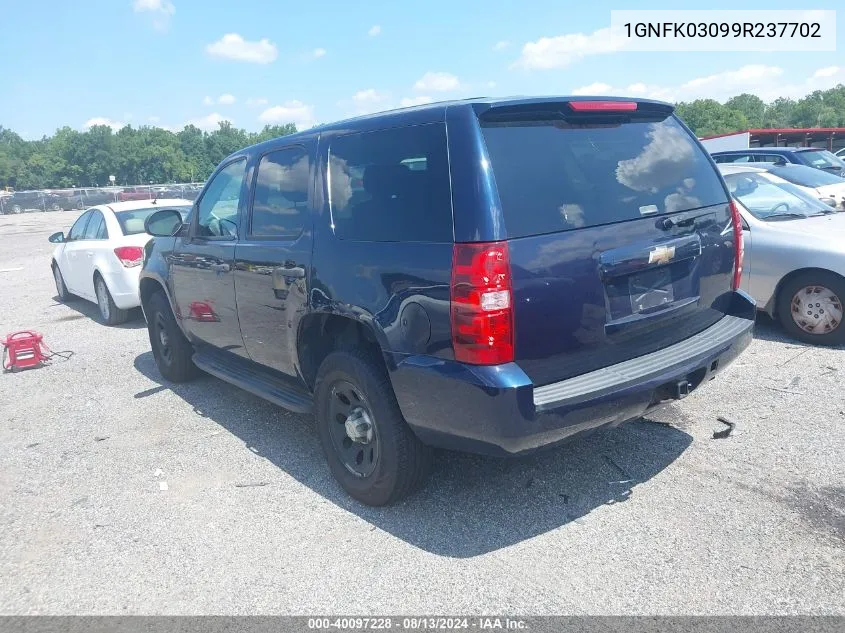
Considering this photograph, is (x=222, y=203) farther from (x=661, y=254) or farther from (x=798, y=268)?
(x=798, y=268)

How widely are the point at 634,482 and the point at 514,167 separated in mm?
1959

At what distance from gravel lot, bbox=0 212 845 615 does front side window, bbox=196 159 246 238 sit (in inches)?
58.8

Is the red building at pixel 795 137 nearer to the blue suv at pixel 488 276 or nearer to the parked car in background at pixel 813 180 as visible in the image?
the parked car in background at pixel 813 180

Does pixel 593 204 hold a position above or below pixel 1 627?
above

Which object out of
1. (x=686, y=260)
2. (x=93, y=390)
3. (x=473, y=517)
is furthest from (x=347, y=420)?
(x=93, y=390)

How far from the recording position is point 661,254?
10.9 feet

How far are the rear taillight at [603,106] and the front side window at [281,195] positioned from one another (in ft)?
5.37

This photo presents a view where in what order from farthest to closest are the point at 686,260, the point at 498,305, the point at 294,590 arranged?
the point at 686,260 < the point at 294,590 < the point at 498,305

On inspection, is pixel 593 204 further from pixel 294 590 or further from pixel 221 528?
pixel 221 528

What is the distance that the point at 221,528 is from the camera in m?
3.62

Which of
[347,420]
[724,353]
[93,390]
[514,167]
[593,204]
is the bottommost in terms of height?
[93,390]

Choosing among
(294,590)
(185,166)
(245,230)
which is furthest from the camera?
(185,166)

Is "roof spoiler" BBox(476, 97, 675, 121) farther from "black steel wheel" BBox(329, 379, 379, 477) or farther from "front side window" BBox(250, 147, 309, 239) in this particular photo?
"black steel wheel" BBox(329, 379, 379, 477)

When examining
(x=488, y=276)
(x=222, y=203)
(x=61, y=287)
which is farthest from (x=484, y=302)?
(x=61, y=287)
